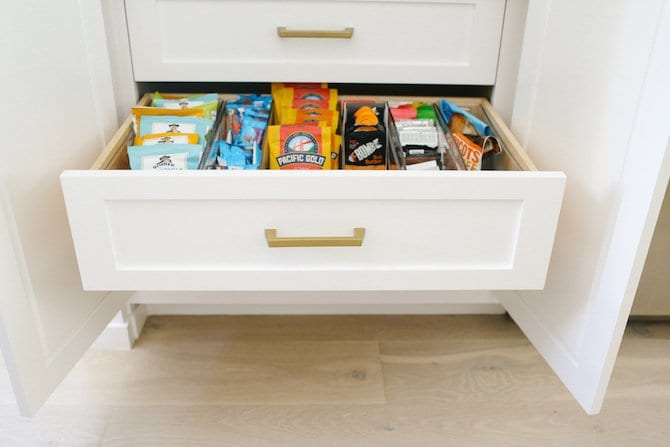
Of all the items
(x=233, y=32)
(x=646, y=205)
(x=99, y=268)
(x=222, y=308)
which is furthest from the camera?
(x=222, y=308)

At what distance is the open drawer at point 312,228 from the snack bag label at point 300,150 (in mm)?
214

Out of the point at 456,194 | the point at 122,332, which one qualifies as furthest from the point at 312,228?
the point at 122,332

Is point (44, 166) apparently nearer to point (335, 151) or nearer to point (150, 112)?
point (150, 112)

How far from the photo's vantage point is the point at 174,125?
0.97 metres

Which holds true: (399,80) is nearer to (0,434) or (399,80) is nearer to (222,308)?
(222,308)

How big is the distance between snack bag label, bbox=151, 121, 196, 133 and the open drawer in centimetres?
22

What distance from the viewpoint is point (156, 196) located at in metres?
0.73

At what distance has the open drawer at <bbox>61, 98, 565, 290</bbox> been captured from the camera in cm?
73

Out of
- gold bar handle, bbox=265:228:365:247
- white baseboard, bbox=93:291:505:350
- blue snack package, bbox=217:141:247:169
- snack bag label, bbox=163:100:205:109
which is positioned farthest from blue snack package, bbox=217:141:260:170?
white baseboard, bbox=93:291:505:350

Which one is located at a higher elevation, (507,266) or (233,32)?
(233,32)

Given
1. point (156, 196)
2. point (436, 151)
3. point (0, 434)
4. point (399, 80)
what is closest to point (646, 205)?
point (436, 151)

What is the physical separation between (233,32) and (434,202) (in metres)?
0.49

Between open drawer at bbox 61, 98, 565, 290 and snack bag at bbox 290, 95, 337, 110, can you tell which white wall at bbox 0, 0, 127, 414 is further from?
snack bag at bbox 290, 95, 337, 110

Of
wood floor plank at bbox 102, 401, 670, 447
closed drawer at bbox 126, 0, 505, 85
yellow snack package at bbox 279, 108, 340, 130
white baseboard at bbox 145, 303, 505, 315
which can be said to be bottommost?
wood floor plank at bbox 102, 401, 670, 447
